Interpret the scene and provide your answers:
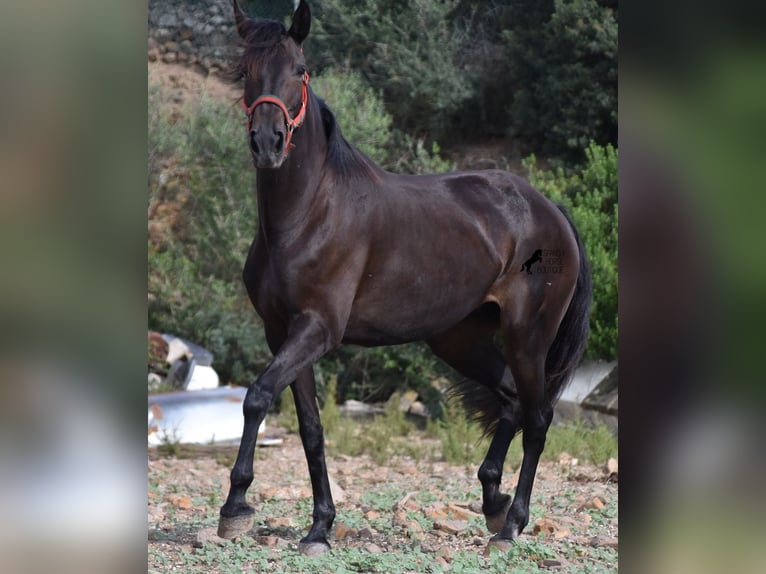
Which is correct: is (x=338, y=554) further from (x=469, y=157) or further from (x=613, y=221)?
(x=469, y=157)

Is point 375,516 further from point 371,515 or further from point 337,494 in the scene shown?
point 337,494

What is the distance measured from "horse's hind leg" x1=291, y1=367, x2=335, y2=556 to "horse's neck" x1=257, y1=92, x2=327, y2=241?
0.66 metres

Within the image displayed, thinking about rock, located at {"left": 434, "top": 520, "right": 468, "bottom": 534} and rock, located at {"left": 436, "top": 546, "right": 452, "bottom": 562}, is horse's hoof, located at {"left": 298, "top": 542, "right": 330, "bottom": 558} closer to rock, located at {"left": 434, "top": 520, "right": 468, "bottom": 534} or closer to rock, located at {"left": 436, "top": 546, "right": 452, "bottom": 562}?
rock, located at {"left": 436, "top": 546, "right": 452, "bottom": 562}

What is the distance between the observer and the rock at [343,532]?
→ 463 cm

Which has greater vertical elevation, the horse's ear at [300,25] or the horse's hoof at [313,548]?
the horse's ear at [300,25]

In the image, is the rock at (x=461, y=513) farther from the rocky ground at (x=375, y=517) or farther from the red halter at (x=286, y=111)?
the red halter at (x=286, y=111)

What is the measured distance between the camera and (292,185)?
13.1 feet

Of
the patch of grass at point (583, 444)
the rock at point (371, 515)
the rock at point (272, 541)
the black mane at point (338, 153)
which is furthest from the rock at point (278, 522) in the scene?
the patch of grass at point (583, 444)

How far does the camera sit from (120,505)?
1.59 meters

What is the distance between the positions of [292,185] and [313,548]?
1536 mm

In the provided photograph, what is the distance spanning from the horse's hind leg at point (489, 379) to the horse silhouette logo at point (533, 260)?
348mm

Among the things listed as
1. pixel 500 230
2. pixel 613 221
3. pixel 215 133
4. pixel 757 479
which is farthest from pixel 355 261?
pixel 215 133

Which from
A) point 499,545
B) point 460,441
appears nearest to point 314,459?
point 499,545

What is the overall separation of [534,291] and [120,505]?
10.8 ft
